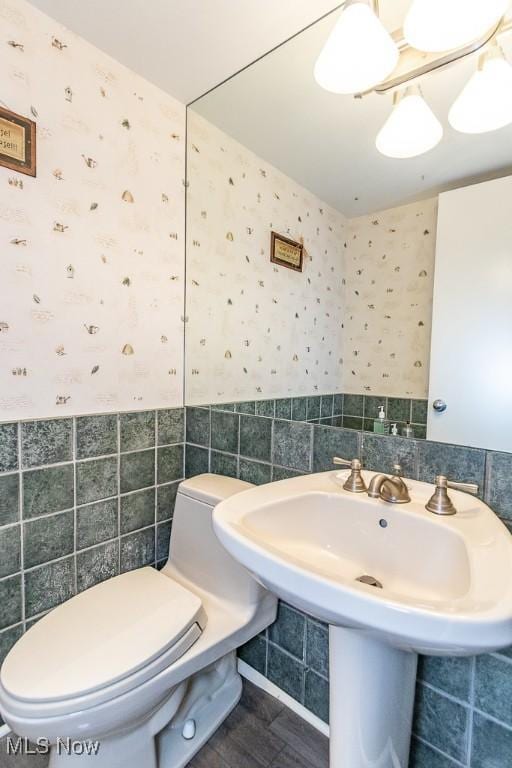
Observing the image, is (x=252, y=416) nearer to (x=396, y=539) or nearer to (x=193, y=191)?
(x=396, y=539)

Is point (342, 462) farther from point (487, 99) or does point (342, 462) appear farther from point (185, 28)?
point (185, 28)

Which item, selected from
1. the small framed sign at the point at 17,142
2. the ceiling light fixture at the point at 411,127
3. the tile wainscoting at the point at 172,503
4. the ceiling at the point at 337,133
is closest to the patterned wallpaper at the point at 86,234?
the small framed sign at the point at 17,142

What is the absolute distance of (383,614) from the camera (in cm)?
47

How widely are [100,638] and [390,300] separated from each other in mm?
1159

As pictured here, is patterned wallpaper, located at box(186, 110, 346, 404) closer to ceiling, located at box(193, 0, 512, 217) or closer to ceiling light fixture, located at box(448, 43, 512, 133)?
ceiling, located at box(193, 0, 512, 217)

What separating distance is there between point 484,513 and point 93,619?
0.98 metres

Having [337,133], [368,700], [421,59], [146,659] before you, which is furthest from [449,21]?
[146,659]

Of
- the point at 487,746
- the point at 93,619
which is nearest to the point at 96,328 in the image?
the point at 93,619

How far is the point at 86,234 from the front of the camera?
1122 millimetres

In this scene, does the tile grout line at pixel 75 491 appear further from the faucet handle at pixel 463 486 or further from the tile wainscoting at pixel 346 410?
the faucet handle at pixel 463 486

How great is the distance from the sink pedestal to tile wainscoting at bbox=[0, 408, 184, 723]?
31.4 inches

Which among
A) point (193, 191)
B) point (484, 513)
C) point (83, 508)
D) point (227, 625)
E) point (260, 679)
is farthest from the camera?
point (193, 191)

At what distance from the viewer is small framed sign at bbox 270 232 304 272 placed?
4.29 feet

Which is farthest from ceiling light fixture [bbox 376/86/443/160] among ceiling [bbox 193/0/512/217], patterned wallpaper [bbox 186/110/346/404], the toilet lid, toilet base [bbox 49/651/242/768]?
toilet base [bbox 49/651/242/768]
